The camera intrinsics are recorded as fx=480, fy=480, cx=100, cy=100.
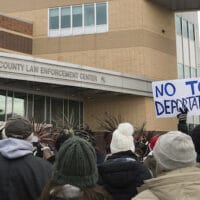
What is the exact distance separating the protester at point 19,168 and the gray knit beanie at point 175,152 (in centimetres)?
109

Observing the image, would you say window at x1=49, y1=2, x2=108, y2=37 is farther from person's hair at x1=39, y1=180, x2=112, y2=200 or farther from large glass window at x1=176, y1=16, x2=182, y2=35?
person's hair at x1=39, y1=180, x2=112, y2=200

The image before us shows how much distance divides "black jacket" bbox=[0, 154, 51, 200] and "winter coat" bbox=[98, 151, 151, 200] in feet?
1.58

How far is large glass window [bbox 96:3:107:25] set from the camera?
29.3 meters

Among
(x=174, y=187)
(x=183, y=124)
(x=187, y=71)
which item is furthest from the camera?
(x=187, y=71)

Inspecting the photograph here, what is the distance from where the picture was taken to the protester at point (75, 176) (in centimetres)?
248

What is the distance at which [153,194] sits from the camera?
265 cm

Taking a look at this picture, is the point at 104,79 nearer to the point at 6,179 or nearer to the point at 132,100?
the point at 132,100

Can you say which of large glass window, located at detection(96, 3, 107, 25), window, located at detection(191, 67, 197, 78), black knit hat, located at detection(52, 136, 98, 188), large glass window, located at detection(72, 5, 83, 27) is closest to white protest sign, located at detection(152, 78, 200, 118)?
black knit hat, located at detection(52, 136, 98, 188)

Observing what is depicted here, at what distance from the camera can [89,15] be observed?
97.2 ft

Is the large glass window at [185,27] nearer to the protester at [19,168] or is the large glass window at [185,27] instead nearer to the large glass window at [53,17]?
the large glass window at [53,17]

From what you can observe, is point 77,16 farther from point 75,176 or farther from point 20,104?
point 75,176

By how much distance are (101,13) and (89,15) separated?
753 millimetres

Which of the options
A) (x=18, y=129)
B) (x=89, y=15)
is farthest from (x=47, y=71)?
(x=18, y=129)

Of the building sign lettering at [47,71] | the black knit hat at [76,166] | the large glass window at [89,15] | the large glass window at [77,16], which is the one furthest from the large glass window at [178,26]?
the black knit hat at [76,166]
